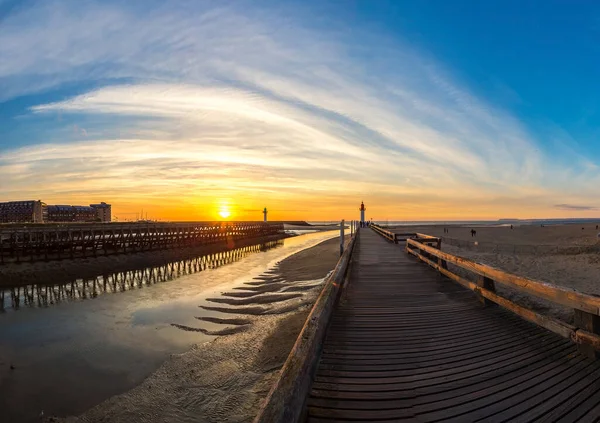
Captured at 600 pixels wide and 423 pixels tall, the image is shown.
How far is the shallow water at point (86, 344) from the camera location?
5.18m

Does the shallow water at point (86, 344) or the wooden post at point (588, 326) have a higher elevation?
the wooden post at point (588, 326)

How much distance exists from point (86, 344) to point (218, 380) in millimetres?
4173

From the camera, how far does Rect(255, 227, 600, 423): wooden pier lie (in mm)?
2650

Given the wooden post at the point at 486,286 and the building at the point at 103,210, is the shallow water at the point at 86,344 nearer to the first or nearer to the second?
the wooden post at the point at 486,286

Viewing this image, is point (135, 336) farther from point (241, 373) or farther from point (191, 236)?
point (191, 236)

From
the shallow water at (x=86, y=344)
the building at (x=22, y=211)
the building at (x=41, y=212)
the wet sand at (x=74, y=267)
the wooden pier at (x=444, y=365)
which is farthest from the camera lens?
the building at (x=41, y=212)

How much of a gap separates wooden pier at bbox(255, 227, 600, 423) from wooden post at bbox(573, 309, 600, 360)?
0.04ft

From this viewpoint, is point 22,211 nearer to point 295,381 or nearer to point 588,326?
point 295,381

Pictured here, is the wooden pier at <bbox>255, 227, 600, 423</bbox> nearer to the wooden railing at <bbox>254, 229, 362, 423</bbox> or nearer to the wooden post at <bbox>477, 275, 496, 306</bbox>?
the wooden railing at <bbox>254, 229, 362, 423</bbox>

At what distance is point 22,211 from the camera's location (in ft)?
336

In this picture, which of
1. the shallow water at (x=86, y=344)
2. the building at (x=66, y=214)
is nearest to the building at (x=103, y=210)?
the building at (x=66, y=214)

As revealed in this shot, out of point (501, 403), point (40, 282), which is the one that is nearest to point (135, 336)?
point (501, 403)

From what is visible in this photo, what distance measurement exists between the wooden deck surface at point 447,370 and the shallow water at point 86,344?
4152 millimetres

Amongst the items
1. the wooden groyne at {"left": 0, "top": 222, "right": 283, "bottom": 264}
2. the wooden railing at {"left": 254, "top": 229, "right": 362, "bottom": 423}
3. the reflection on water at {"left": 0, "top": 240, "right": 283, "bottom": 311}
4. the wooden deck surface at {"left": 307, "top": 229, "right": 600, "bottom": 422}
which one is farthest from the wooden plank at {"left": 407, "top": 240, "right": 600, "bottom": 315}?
the wooden groyne at {"left": 0, "top": 222, "right": 283, "bottom": 264}
